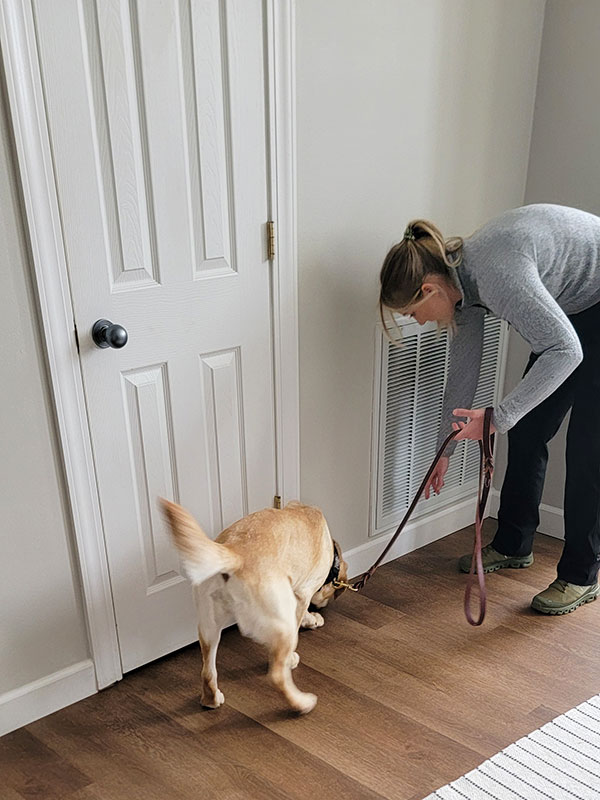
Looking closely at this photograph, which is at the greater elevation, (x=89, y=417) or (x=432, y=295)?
(x=432, y=295)

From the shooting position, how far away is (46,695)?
1.77 m

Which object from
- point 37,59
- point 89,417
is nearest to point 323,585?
point 89,417

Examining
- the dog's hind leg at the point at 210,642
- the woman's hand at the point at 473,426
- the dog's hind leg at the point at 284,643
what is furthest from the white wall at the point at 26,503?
the woman's hand at the point at 473,426

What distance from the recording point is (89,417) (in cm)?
168

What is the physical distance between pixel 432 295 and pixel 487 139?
782 millimetres

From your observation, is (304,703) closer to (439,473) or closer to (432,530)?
(439,473)

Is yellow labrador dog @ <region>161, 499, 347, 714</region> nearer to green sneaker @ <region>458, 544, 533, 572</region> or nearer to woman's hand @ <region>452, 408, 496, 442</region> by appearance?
woman's hand @ <region>452, 408, 496, 442</region>

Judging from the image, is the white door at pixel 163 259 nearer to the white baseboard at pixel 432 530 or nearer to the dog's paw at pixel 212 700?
the dog's paw at pixel 212 700

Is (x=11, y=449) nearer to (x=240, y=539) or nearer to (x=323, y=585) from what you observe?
(x=240, y=539)

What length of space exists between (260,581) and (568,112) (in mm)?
1836

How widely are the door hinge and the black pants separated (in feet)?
2.90

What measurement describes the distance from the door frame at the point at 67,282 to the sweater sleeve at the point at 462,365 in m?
0.50

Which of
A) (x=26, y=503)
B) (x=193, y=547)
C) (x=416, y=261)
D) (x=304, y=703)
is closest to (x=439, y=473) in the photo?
(x=416, y=261)

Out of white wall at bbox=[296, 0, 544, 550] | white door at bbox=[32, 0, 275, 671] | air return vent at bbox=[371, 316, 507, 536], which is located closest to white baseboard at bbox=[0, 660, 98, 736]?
white door at bbox=[32, 0, 275, 671]
